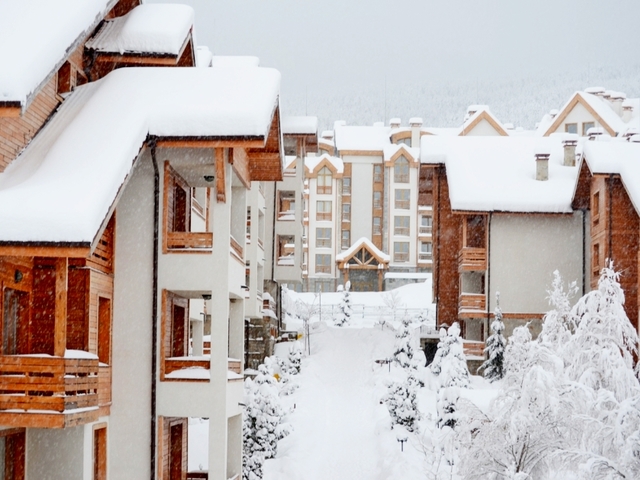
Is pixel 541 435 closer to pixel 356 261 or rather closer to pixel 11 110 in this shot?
pixel 11 110

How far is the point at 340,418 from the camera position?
3597 centimetres

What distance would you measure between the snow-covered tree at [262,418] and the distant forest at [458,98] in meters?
126

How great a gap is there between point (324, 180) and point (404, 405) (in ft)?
143

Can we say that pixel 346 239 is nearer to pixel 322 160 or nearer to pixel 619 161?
pixel 322 160

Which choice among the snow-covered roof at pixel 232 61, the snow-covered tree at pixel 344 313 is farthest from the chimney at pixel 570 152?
the snow-covered roof at pixel 232 61

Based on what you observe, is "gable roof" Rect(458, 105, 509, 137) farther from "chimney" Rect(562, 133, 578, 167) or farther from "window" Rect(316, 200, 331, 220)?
"chimney" Rect(562, 133, 578, 167)

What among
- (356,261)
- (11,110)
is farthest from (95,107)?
(356,261)

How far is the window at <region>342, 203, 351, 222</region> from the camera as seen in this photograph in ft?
254

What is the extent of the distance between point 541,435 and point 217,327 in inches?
274

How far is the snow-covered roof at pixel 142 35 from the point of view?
20.5 metres

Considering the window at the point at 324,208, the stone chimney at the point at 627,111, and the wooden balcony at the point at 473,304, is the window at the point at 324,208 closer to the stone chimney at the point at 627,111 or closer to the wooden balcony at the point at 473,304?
the stone chimney at the point at 627,111

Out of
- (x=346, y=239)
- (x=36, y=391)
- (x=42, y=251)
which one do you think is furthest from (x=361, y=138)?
(x=42, y=251)

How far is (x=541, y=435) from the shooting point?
20.2 meters

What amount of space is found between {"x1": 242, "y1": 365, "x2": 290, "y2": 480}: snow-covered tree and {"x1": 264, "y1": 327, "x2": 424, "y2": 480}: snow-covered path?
73 centimetres
